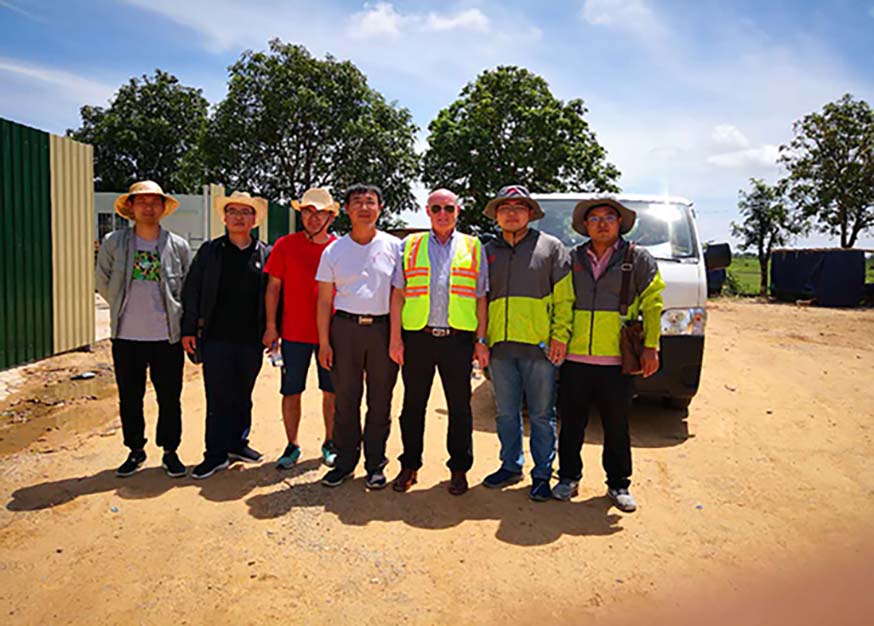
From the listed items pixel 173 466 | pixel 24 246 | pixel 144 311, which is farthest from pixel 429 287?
pixel 24 246

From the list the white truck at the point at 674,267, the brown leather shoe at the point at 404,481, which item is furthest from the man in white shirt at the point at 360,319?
the white truck at the point at 674,267

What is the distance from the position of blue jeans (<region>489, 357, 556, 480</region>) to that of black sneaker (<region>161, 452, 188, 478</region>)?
2.30 meters

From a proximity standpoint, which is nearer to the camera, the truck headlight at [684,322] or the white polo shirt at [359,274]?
the white polo shirt at [359,274]

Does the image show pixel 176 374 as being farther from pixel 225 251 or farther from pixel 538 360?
pixel 538 360

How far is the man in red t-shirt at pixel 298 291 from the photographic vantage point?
14.7 feet

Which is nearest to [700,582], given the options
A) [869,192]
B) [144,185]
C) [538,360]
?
[538,360]

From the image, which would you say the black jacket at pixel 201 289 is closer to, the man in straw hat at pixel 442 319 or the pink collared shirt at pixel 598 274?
the man in straw hat at pixel 442 319

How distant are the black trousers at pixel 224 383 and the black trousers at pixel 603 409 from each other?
7.33 ft

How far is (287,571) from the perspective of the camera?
3.20m

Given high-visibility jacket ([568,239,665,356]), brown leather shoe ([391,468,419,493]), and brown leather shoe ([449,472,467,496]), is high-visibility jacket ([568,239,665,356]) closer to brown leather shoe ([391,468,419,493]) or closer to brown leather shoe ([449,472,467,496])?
brown leather shoe ([449,472,467,496])

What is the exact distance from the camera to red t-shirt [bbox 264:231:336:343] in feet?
14.7

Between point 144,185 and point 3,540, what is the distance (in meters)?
2.35

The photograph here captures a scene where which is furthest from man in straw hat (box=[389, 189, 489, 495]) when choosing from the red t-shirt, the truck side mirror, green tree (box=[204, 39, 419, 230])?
green tree (box=[204, 39, 419, 230])

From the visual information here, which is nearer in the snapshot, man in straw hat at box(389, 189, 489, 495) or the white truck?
man in straw hat at box(389, 189, 489, 495)
